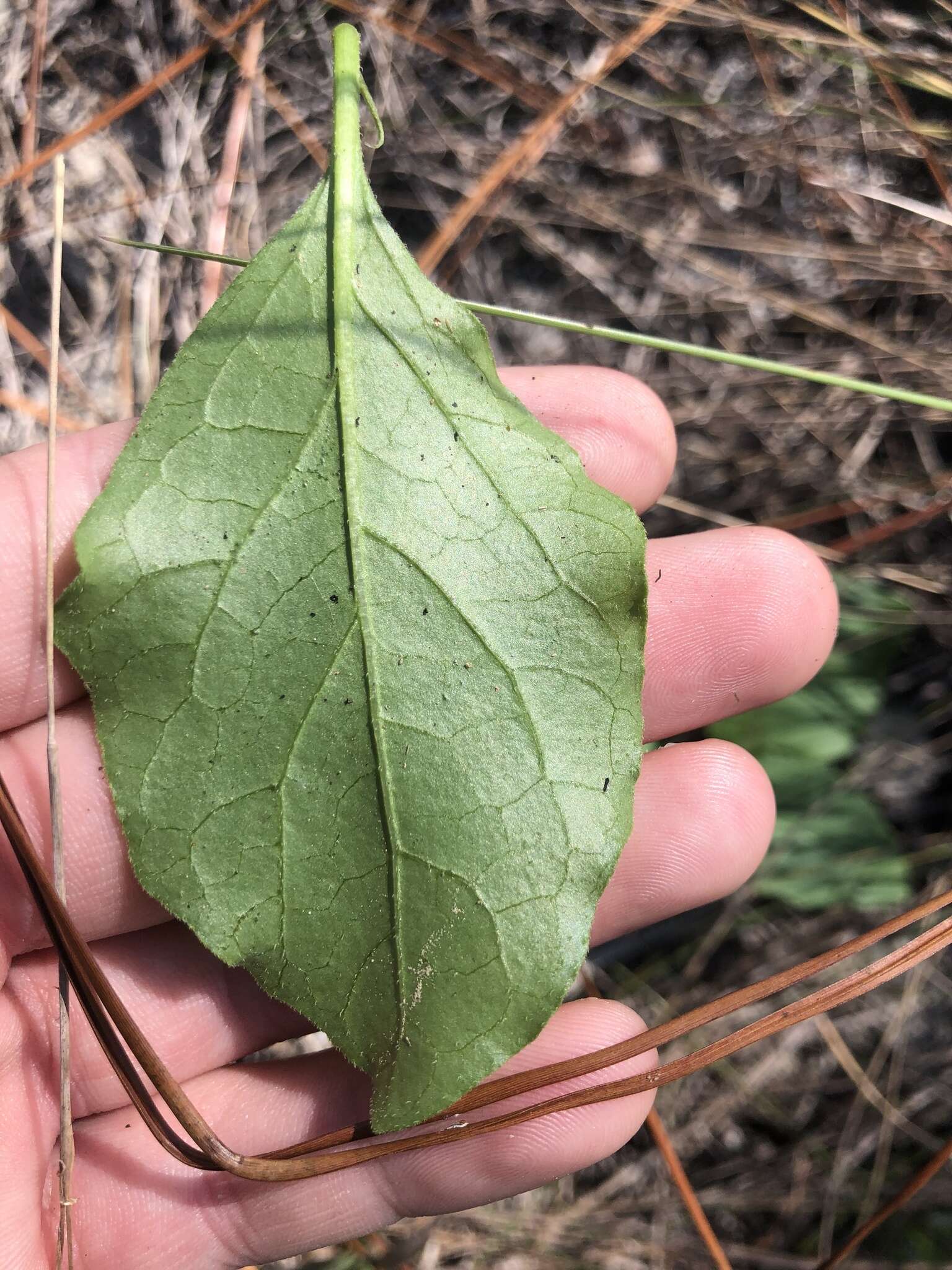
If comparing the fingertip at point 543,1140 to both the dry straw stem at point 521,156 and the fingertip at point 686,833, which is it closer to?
the fingertip at point 686,833

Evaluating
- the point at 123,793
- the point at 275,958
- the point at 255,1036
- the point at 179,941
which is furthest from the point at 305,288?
the point at 255,1036

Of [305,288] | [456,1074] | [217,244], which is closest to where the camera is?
[456,1074]

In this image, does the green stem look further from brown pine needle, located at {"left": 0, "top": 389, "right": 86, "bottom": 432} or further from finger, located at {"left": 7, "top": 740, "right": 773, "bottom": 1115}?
brown pine needle, located at {"left": 0, "top": 389, "right": 86, "bottom": 432}

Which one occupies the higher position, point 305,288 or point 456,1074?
point 305,288

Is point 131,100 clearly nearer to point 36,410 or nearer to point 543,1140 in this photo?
point 36,410

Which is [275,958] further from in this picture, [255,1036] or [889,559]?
[889,559]

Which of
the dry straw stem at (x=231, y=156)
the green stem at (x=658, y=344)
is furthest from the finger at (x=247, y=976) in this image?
the dry straw stem at (x=231, y=156)
